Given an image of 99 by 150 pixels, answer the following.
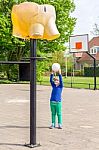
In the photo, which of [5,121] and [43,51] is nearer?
[5,121]

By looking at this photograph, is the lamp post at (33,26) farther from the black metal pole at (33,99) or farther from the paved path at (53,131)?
the paved path at (53,131)

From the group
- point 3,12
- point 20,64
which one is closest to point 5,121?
point 20,64

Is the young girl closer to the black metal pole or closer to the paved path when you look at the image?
the paved path

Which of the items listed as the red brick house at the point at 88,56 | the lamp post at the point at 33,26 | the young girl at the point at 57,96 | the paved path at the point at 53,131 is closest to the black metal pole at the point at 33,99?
the lamp post at the point at 33,26

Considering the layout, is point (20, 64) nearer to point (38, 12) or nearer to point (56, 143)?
point (38, 12)

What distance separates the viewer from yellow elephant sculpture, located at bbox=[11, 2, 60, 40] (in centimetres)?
847

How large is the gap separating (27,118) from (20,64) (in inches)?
255

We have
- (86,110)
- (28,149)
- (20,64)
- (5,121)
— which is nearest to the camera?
(20,64)

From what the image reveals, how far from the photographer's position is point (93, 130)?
10898 millimetres

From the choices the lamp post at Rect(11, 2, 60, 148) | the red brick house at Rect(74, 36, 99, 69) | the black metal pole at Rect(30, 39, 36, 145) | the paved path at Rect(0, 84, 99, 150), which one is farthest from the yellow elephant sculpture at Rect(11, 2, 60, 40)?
the red brick house at Rect(74, 36, 99, 69)

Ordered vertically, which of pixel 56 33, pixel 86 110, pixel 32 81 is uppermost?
pixel 56 33

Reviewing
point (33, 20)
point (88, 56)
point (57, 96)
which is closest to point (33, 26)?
point (33, 20)

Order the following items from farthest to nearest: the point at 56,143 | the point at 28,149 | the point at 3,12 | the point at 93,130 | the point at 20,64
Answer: the point at 3,12, the point at 93,130, the point at 56,143, the point at 28,149, the point at 20,64

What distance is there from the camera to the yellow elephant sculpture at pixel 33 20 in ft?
27.8
